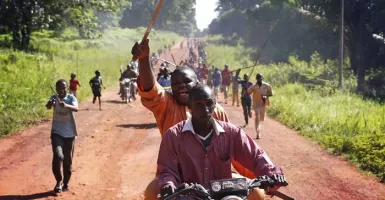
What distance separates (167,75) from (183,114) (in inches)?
340

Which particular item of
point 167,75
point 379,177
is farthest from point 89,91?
point 379,177

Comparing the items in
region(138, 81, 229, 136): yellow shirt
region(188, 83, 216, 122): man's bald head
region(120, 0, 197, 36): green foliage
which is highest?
region(120, 0, 197, 36): green foliage

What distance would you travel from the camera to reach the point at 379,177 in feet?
28.6

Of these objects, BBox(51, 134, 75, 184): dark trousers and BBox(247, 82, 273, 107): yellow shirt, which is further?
BBox(247, 82, 273, 107): yellow shirt

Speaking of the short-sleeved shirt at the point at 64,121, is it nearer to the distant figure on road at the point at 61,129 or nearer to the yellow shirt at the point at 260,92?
the distant figure on road at the point at 61,129

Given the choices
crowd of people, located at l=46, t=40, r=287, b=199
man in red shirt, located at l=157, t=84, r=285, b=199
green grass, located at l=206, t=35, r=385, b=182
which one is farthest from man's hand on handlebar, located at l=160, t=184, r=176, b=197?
green grass, located at l=206, t=35, r=385, b=182

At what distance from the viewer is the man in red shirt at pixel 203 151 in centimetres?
333

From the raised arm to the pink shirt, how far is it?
2.10 feet

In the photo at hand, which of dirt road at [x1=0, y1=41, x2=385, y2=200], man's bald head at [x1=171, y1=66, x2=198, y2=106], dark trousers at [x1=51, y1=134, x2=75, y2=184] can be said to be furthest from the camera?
dirt road at [x1=0, y1=41, x2=385, y2=200]

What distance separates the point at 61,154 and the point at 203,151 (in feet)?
14.6

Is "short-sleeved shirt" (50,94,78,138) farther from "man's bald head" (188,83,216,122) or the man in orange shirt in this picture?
"man's bald head" (188,83,216,122)

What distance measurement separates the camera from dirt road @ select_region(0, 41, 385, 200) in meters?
7.68

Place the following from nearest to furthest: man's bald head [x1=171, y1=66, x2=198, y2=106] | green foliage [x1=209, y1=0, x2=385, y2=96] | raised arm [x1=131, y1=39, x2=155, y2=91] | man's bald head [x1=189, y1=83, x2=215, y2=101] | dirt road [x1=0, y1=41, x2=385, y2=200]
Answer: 1. man's bald head [x1=189, y1=83, x2=215, y2=101]
2. raised arm [x1=131, y1=39, x2=155, y2=91]
3. man's bald head [x1=171, y1=66, x2=198, y2=106]
4. dirt road [x1=0, y1=41, x2=385, y2=200]
5. green foliage [x1=209, y1=0, x2=385, y2=96]

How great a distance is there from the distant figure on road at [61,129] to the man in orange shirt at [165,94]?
346 cm
